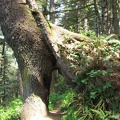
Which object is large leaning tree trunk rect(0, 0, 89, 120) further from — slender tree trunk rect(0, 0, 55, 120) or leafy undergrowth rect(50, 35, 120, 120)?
leafy undergrowth rect(50, 35, 120, 120)

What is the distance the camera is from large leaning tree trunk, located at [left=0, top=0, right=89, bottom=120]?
5.91 m

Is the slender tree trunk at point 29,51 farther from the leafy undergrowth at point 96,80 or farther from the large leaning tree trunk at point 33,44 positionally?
the leafy undergrowth at point 96,80

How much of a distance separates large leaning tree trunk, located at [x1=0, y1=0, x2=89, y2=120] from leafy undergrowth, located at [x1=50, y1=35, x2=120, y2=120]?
0.63 metres

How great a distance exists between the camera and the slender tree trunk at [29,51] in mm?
6012

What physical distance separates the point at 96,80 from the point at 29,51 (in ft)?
7.21

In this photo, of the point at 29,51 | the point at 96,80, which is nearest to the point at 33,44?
the point at 29,51

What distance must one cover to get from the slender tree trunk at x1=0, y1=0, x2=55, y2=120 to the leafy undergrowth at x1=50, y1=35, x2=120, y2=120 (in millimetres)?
945

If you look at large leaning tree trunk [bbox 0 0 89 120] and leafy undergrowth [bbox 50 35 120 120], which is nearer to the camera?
leafy undergrowth [bbox 50 35 120 120]

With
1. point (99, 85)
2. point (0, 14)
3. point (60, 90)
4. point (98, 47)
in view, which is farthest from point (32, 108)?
point (60, 90)

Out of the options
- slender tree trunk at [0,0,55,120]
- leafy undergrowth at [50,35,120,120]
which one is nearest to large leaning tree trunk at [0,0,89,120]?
slender tree trunk at [0,0,55,120]

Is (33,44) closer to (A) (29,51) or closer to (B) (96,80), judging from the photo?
(A) (29,51)

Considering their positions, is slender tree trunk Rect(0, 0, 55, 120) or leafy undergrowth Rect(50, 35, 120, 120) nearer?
leafy undergrowth Rect(50, 35, 120, 120)

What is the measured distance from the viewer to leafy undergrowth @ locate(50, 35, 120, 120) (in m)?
4.56

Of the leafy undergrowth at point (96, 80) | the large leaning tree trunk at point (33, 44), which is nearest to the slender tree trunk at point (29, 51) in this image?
the large leaning tree trunk at point (33, 44)
